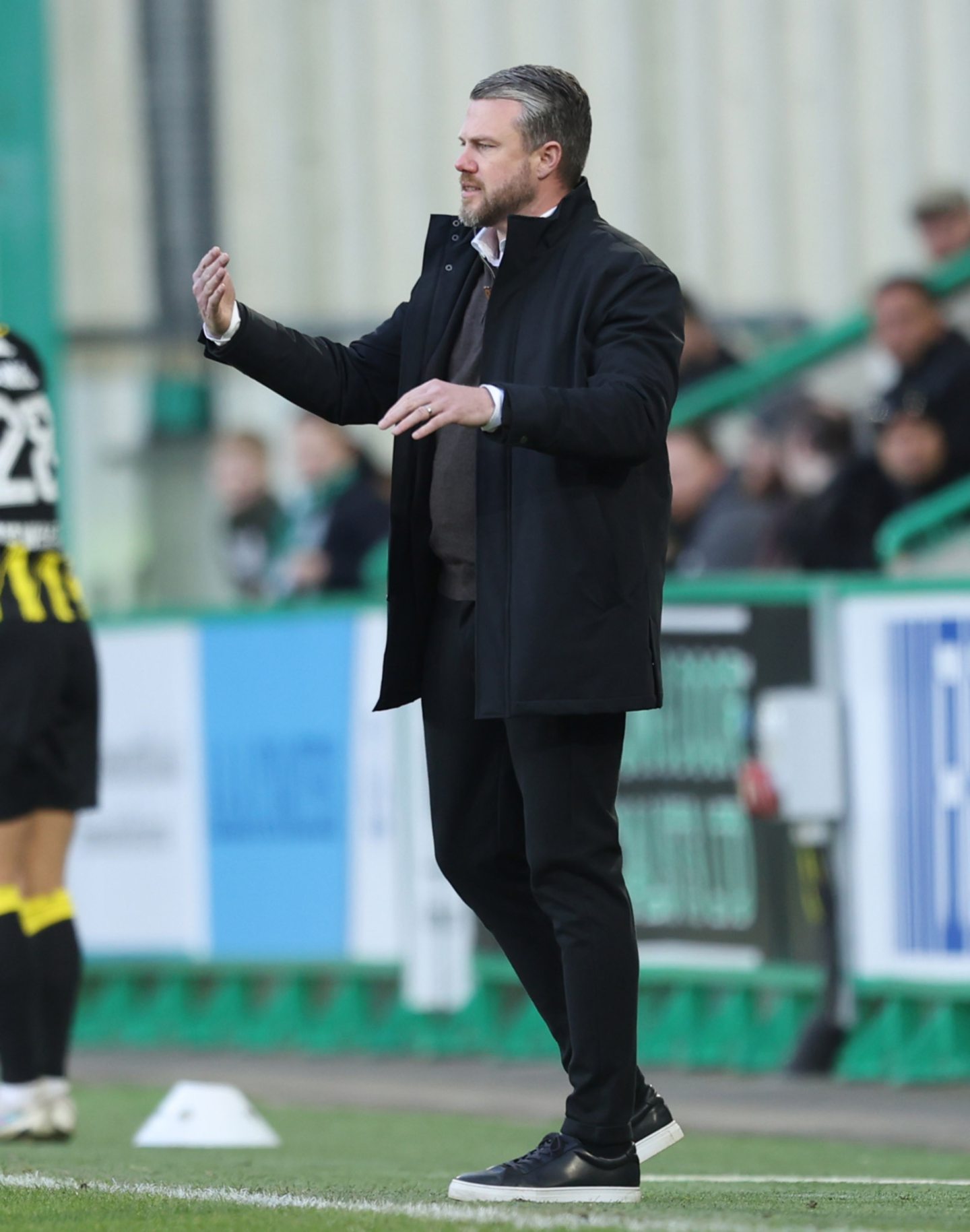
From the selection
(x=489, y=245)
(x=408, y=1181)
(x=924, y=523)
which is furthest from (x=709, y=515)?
(x=489, y=245)

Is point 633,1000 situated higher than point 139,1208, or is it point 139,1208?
point 633,1000

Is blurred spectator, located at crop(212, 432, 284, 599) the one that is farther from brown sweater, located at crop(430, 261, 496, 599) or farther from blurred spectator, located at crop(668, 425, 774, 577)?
brown sweater, located at crop(430, 261, 496, 599)

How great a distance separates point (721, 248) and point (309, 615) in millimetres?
8170

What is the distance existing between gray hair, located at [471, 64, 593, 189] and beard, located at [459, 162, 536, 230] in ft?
0.20

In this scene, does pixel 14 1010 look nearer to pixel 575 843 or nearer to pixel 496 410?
pixel 575 843

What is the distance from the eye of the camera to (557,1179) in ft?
16.0

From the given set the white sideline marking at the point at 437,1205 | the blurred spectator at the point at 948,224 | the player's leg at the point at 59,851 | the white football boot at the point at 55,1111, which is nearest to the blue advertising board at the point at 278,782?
the blurred spectator at the point at 948,224

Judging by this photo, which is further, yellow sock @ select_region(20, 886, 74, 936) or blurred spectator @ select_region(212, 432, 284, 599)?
blurred spectator @ select_region(212, 432, 284, 599)

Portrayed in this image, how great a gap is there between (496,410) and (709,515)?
20.3 feet

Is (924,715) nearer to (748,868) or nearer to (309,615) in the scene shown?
(748,868)

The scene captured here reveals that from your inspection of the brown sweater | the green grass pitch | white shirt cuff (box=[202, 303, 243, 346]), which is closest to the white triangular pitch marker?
the green grass pitch

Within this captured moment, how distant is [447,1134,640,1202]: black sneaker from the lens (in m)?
4.86

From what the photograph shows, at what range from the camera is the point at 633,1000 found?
195 inches

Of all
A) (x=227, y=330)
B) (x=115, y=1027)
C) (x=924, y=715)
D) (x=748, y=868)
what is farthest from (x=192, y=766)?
(x=227, y=330)
